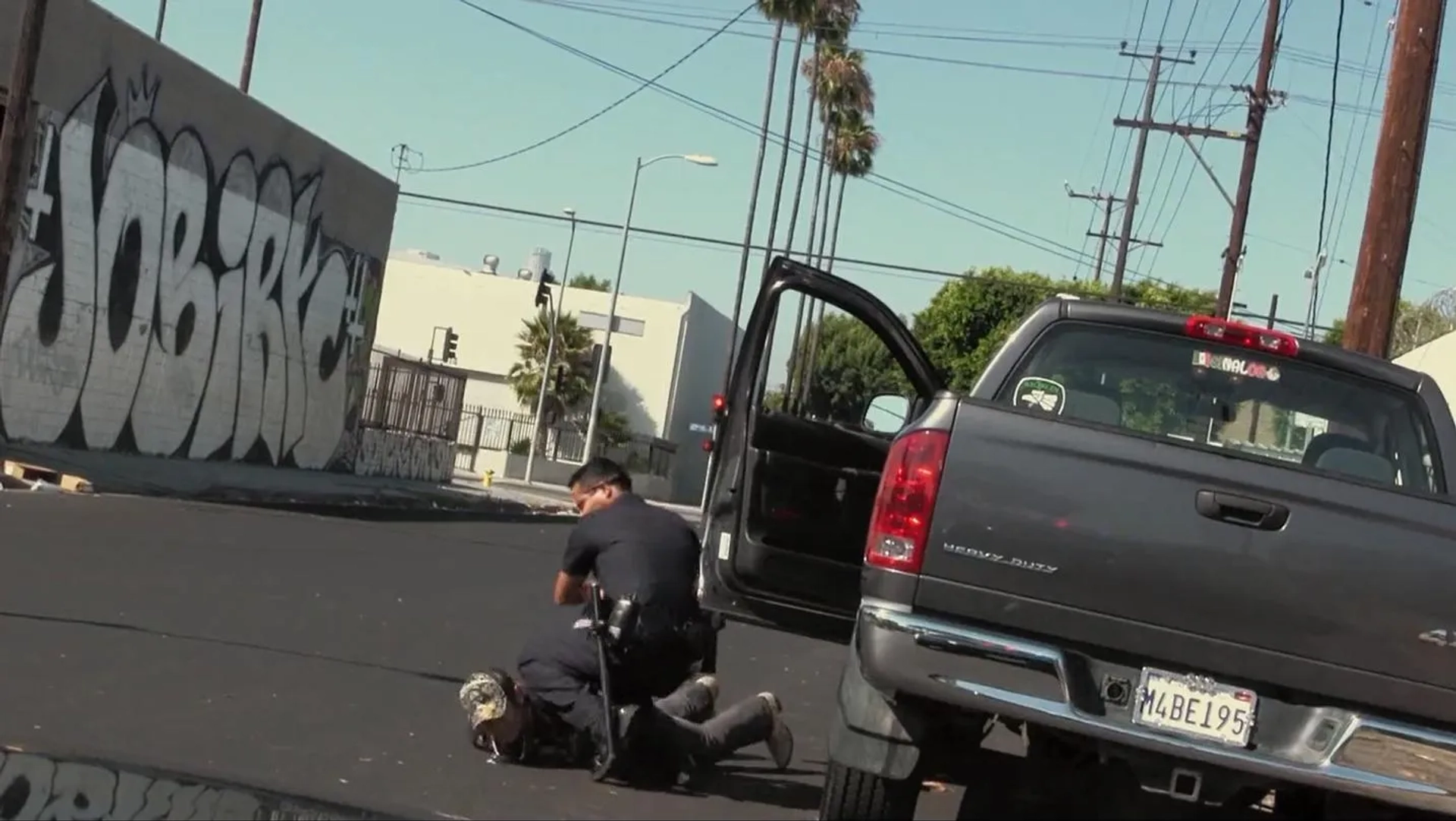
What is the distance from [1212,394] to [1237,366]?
130 millimetres

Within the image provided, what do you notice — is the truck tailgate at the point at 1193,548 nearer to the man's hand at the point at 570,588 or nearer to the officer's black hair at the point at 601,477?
the man's hand at the point at 570,588

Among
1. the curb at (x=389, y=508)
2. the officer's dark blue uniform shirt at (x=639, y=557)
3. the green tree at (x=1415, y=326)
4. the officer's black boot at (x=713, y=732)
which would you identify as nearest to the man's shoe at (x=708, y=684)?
the officer's black boot at (x=713, y=732)

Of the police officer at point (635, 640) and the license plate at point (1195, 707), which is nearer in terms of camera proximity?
the license plate at point (1195, 707)

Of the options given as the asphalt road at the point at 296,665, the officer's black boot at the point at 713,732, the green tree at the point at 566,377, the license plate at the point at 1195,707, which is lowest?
the asphalt road at the point at 296,665

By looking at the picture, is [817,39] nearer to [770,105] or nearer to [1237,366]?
[770,105]

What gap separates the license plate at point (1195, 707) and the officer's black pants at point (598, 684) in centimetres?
232

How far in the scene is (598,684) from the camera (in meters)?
7.05

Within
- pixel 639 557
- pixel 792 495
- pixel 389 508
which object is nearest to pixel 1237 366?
pixel 792 495

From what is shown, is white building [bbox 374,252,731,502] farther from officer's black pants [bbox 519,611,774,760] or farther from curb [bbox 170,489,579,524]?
officer's black pants [bbox 519,611,774,760]

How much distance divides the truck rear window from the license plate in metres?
1.30

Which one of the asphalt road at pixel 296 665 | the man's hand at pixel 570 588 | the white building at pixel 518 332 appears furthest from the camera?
Answer: the white building at pixel 518 332

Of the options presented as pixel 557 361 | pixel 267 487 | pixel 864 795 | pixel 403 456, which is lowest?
pixel 267 487

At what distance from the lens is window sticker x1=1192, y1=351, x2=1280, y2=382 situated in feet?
20.8

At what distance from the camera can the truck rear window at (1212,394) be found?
249 inches
